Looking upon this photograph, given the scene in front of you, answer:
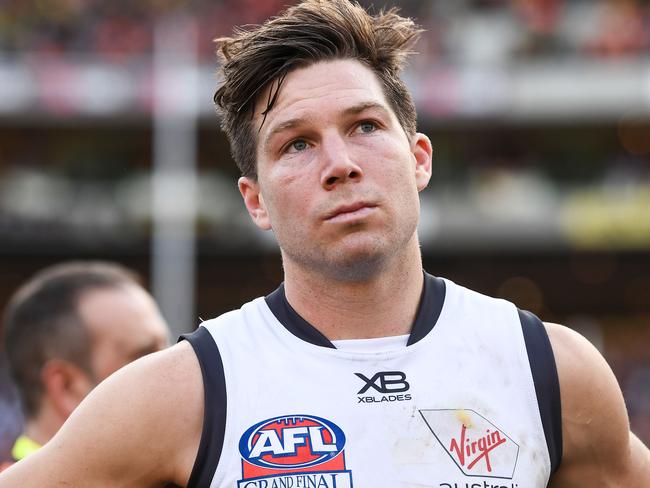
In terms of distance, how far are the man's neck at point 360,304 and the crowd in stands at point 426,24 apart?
22.6 metres

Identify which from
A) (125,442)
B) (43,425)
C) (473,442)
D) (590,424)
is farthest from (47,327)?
(590,424)

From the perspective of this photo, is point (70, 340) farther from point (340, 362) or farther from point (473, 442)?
point (473, 442)

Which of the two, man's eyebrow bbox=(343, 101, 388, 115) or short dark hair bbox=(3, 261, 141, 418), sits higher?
man's eyebrow bbox=(343, 101, 388, 115)

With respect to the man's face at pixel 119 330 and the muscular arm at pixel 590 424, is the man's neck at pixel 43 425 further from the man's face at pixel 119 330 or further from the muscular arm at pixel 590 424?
the muscular arm at pixel 590 424

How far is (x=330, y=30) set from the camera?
10.4 ft

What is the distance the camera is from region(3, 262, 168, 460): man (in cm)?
452

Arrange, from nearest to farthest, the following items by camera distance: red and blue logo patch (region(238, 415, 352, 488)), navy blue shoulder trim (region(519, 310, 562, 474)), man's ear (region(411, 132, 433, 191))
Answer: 1. red and blue logo patch (region(238, 415, 352, 488))
2. navy blue shoulder trim (region(519, 310, 562, 474))
3. man's ear (region(411, 132, 433, 191))

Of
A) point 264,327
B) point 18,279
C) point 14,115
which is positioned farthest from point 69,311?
point 18,279

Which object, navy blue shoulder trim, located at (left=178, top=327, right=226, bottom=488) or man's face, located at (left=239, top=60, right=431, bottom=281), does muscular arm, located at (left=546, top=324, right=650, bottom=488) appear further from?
navy blue shoulder trim, located at (left=178, top=327, right=226, bottom=488)

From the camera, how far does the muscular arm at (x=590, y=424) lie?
2959 mm

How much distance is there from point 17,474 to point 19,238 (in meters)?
25.3

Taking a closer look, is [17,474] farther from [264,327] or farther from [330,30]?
[330,30]

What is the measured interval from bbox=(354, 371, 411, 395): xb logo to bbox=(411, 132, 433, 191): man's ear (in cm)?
60

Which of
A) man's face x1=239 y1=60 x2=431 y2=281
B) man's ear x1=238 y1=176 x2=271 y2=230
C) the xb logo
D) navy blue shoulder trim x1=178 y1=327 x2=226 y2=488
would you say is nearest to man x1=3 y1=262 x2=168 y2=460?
man's ear x1=238 y1=176 x2=271 y2=230
